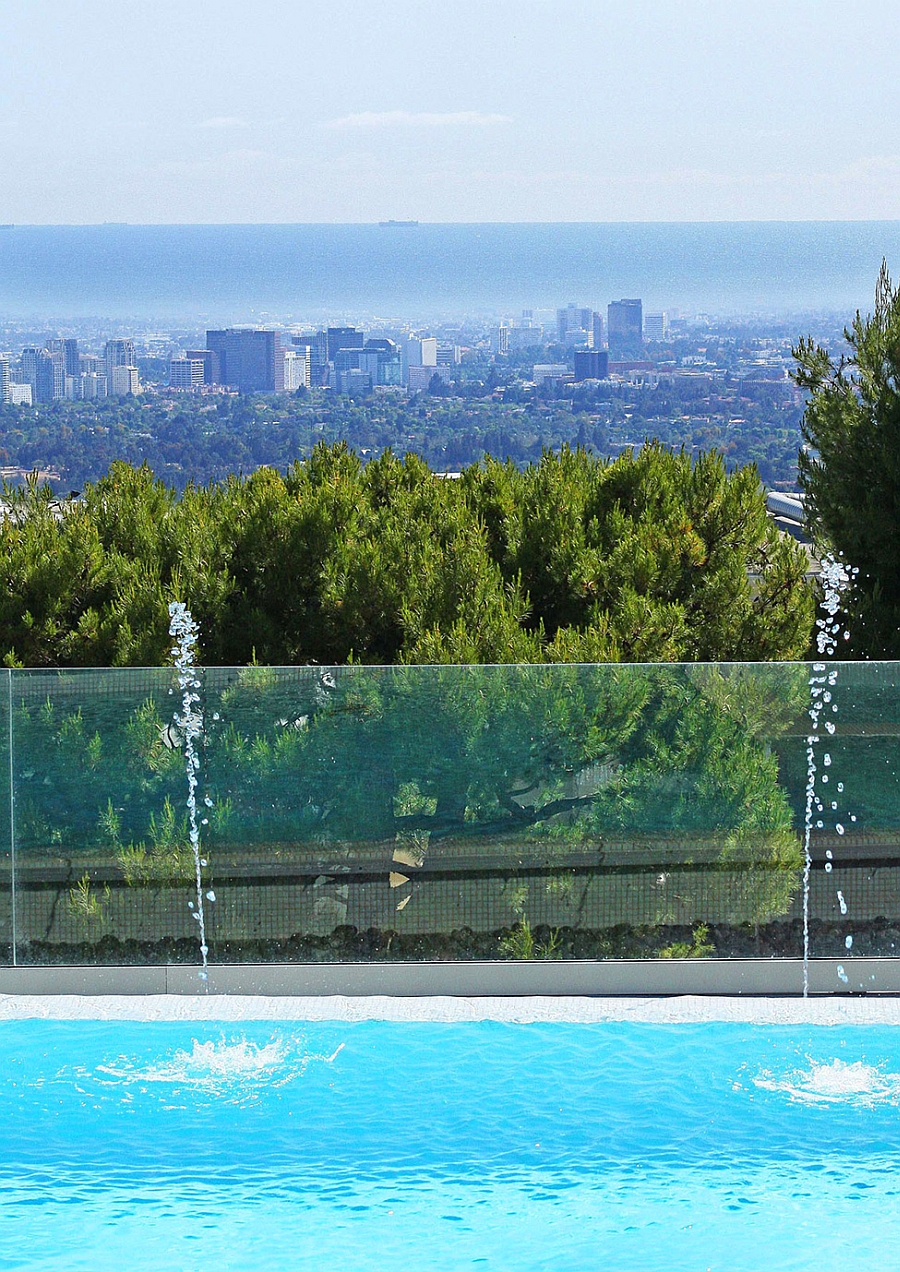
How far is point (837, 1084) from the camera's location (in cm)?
644

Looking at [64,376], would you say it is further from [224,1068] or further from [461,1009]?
[224,1068]

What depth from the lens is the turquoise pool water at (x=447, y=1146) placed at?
17.4ft

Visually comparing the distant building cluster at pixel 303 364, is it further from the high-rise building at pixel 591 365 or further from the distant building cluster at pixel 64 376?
the high-rise building at pixel 591 365

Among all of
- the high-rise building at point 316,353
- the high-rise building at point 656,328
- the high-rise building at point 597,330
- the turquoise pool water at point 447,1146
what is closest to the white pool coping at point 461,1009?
the turquoise pool water at point 447,1146

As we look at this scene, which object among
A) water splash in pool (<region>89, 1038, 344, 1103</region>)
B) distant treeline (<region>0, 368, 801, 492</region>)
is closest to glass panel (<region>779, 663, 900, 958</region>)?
water splash in pool (<region>89, 1038, 344, 1103</region>)

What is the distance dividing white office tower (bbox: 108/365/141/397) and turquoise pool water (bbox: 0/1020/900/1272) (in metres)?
82.3

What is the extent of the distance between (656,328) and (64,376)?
176 feet

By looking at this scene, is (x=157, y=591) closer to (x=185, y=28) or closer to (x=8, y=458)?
(x=185, y=28)

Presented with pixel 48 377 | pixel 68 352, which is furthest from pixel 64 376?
pixel 68 352

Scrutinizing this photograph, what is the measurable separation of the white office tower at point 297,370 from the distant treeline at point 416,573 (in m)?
75.7

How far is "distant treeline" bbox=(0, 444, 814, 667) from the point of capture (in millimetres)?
9773

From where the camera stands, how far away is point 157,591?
32.9 ft

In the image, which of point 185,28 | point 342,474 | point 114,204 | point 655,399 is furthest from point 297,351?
point 342,474

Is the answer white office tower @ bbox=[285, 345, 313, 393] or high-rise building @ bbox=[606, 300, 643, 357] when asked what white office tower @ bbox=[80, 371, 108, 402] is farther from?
high-rise building @ bbox=[606, 300, 643, 357]
